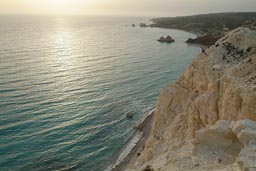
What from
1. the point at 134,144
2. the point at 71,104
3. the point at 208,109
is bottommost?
the point at 134,144

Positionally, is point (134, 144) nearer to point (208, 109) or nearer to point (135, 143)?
point (135, 143)

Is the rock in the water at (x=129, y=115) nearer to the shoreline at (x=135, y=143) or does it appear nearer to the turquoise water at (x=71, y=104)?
the turquoise water at (x=71, y=104)

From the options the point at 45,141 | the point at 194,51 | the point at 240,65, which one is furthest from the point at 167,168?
the point at 194,51

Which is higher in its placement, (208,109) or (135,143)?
(208,109)

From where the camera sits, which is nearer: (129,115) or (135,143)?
(135,143)

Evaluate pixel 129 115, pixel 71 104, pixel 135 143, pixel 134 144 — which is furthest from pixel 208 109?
pixel 71 104

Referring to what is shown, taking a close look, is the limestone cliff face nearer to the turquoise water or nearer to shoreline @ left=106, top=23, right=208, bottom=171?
shoreline @ left=106, top=23, right=208, bottom=171

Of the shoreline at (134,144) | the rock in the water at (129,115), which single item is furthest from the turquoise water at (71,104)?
the shoreline at (134,144)
